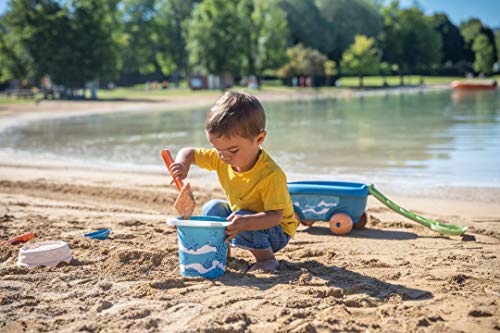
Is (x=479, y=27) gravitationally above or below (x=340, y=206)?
above

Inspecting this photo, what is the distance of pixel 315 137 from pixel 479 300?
10312 millimetres

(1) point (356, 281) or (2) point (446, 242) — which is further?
(2) point (446, 242)

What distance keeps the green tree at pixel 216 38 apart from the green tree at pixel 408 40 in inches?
1186

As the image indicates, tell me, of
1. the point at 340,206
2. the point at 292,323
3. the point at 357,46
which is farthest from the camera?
the point at 357,46

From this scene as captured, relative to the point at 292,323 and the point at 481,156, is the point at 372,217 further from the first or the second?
the point at 481,156

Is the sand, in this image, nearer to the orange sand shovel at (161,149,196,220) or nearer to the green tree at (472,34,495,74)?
the orange sand shovel at (161,149,196,220)

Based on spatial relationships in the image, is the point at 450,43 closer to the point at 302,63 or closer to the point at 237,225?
the point at 302,63

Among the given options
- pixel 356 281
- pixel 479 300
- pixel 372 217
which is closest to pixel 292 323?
pixel 356 281

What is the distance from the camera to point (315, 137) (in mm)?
12977

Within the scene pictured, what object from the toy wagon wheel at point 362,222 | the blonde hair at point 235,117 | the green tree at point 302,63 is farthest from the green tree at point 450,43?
the blonde hair at point 235,117

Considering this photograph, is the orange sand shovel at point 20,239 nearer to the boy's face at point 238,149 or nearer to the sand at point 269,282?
the sand at point 269,282

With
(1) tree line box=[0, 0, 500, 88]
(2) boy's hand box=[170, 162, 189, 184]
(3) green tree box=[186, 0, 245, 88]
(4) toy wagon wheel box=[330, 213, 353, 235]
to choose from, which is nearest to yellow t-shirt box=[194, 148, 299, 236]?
(2) boy's hand box=[170, 162, 189, 184]

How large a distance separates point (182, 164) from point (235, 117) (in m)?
0.65

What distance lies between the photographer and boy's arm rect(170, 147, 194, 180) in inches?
136
